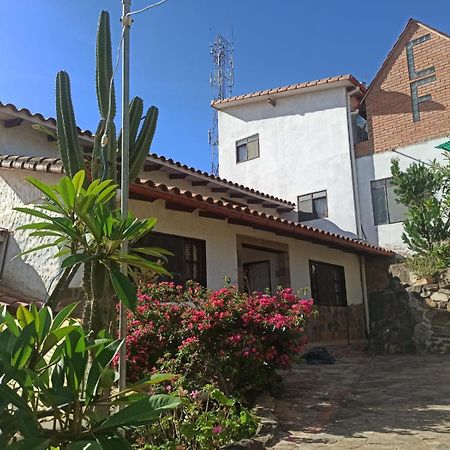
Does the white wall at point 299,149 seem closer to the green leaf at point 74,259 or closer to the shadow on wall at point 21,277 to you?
the shadow on wall at point 21,277

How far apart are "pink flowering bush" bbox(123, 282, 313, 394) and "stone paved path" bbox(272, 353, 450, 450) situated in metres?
0.62

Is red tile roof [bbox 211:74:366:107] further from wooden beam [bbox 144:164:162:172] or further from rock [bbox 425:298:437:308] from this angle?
rock [bbox 425:298:437:308]

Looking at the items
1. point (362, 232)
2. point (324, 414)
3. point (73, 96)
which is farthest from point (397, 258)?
point (73, 96)

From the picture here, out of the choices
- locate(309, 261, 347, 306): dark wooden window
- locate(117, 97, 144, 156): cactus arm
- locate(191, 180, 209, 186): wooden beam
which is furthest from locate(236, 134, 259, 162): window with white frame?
locate(117, 97, 144, 156): cactus arm

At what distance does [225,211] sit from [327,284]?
5.55 metres

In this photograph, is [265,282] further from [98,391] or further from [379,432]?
[98,391]

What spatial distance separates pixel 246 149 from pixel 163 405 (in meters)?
16.9

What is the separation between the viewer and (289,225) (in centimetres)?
989

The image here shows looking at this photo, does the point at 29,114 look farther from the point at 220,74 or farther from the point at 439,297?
the point at 220,74

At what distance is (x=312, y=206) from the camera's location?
53.9 ft

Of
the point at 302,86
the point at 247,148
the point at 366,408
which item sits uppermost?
the point at 302,86

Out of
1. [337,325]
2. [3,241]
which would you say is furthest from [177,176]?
[337,325]

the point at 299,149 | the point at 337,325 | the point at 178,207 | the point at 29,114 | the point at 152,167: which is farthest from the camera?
the point at 299,149

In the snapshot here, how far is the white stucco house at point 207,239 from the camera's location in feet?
25.4
